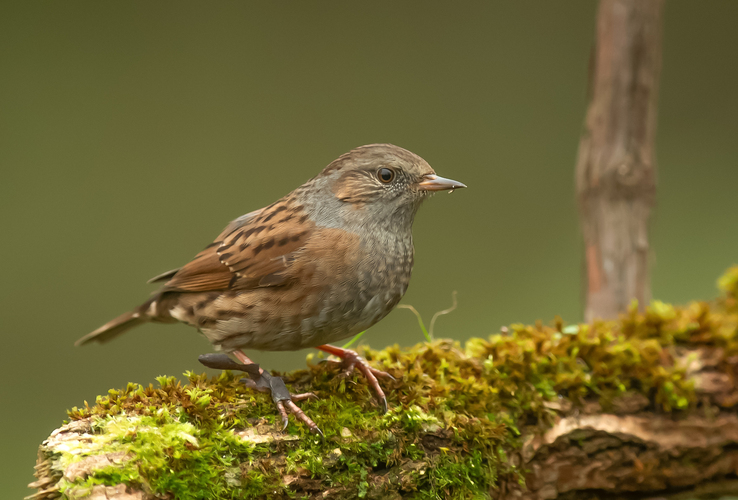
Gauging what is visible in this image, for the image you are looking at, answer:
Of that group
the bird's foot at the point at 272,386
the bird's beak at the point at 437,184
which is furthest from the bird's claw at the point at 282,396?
the bird's beak at the point at 437,184

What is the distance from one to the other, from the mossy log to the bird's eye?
0.89 metres

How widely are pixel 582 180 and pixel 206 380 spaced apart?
306 cm

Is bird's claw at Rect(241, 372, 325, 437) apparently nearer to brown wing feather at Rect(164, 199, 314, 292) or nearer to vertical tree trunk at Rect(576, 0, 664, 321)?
brown wing feather at Rect(164, 199, 314, 292)

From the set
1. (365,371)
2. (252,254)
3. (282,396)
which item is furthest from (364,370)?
(252,254)

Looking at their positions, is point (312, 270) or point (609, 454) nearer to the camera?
point (312, 270)

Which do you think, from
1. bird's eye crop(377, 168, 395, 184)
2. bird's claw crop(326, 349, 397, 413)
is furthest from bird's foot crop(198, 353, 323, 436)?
bird's eye crop(377, 168, 395, 184)

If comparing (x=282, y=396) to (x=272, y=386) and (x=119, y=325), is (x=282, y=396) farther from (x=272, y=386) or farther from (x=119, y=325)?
(x=119, y=325)

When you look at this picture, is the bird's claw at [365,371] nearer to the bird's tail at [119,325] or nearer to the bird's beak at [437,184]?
the bird's beak at [437,184]

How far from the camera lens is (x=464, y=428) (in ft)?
8.45

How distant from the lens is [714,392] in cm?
309

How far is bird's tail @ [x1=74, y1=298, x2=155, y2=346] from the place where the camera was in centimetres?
325

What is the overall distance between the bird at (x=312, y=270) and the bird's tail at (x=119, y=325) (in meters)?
0.17

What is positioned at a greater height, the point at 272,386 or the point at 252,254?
the point at 252,254

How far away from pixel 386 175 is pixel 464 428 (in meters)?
1.24
